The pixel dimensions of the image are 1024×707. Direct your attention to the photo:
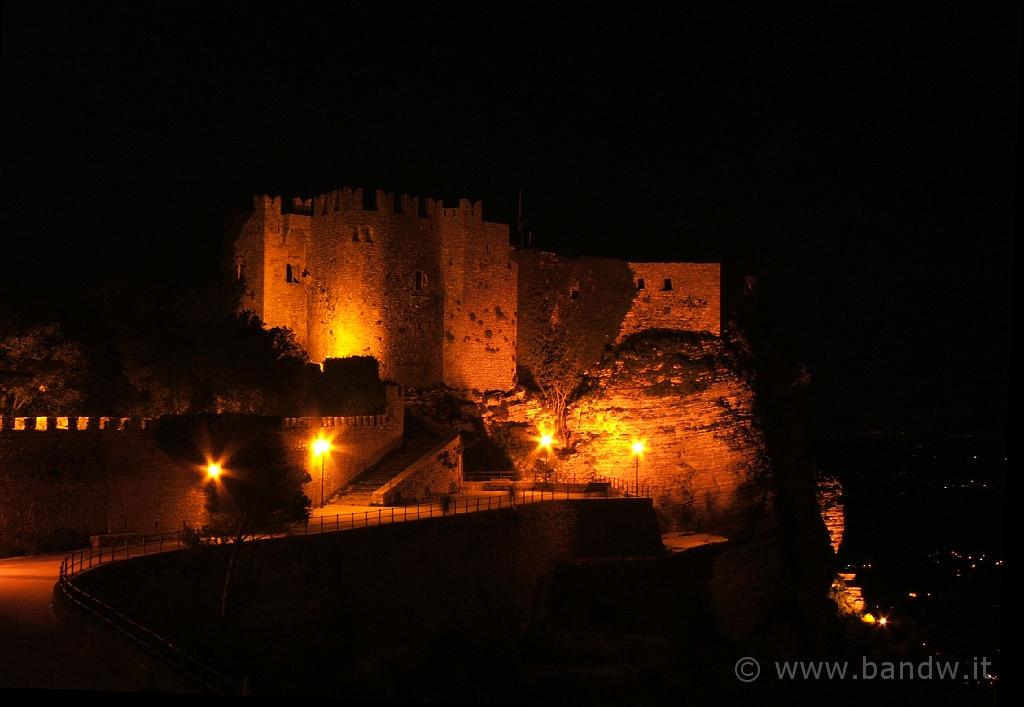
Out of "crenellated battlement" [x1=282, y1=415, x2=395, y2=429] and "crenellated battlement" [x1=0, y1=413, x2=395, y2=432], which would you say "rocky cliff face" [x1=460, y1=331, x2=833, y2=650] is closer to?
"crenellated battlement" [x1=282, y1=415, x2=395, y2=429]

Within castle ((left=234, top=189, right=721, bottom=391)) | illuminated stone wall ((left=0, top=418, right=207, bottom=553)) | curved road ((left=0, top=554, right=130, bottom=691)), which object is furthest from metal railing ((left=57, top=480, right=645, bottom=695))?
castle ((left=234, top=189, right=721, bottom=391))

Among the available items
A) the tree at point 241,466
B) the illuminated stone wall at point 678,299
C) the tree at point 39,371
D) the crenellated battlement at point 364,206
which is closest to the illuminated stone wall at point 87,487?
the tree at point 241,466

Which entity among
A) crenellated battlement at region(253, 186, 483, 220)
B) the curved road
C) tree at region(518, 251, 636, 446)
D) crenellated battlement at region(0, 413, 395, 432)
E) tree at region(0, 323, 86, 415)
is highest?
crenellated battlement at region(253, 186, 483, 220)

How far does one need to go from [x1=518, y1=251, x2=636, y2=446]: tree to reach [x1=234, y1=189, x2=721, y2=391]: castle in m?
0.91

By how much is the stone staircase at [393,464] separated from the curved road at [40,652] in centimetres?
1311

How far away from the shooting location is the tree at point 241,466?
88.7ft

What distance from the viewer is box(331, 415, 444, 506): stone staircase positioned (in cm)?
3334

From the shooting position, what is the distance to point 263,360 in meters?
38.1

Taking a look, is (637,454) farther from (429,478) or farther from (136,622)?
(136,622)

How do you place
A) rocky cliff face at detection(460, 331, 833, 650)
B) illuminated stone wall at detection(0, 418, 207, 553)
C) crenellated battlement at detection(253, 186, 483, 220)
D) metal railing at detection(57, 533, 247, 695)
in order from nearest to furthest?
1. metal railing at detection(57, 533, 247, 695)
2. illuminated stone wall at detection(0, 418, 207, 553)
3. rocky cliff face at detection(460, 331, 833, 650)
4. crenellated battlement at detection(253, 186, 483, 220)

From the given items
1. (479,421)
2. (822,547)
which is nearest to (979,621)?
→ (822,547)

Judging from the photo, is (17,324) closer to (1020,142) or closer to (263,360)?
(263,360)

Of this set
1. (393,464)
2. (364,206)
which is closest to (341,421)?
(393,464)

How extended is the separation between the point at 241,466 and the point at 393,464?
6886mm
